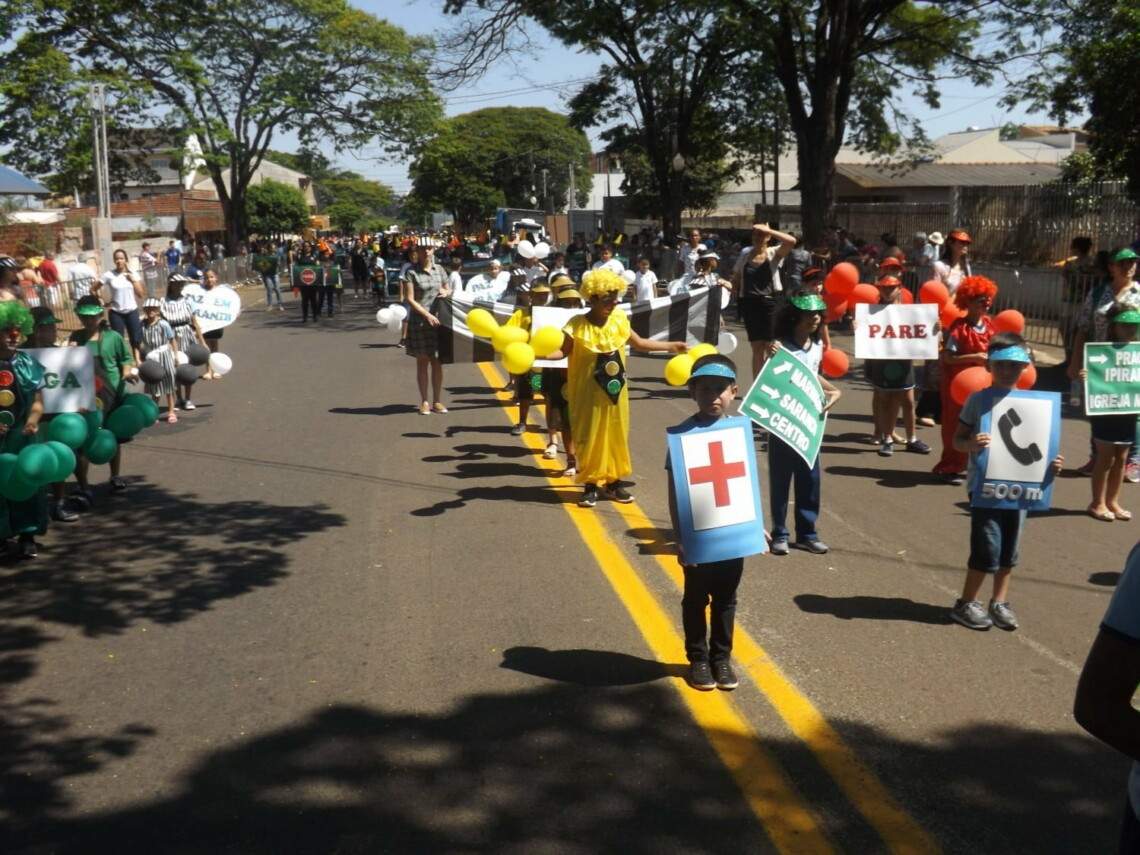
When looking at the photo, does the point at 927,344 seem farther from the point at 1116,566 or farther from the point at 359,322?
the point at 359,322

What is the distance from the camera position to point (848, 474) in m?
9.34

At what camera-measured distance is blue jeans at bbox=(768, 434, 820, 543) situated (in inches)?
271

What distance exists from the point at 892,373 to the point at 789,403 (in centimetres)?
364

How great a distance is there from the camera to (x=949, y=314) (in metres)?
9.25

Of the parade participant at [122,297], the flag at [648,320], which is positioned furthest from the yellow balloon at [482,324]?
the parade participant at [122,297]

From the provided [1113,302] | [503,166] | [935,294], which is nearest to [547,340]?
[935,294]

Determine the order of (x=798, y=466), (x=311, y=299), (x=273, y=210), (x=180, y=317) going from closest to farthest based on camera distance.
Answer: (x=798, y=466), (x=180, y=317), (x=311, y=299), (x=273, y=210)

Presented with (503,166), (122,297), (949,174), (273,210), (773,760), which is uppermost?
(503,166)

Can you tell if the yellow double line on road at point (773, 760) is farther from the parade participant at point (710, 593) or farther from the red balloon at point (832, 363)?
the red balloon at point (832, 363)

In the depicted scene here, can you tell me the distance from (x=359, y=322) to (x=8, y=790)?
2235cm

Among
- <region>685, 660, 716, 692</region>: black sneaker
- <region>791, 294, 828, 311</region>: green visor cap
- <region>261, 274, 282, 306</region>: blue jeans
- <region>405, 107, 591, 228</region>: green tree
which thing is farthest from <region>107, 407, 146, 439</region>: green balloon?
<region>405, 107, 591, 228</region>: green tree

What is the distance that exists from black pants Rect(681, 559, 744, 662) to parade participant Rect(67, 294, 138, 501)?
17.5ft

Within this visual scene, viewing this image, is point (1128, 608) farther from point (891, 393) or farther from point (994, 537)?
point (891, 393)

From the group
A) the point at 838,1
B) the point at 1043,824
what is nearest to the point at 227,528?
the point at 1043,824
